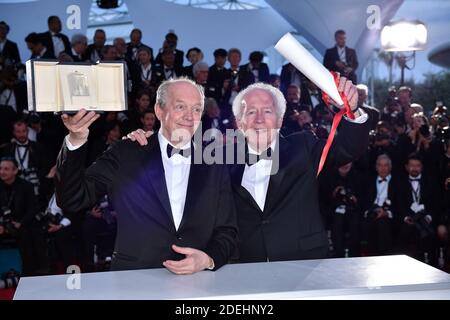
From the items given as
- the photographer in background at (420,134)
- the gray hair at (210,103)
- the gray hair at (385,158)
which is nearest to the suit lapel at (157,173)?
the gray hair at (385,158)

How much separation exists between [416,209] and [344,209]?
79 centimetres

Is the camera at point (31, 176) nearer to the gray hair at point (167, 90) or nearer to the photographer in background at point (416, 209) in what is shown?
the photographer in background at point (416, 209)

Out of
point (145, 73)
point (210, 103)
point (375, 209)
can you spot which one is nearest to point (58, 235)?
point (210, 103)

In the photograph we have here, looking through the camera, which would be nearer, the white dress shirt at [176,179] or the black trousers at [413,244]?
the white dress shirt at [176,179]

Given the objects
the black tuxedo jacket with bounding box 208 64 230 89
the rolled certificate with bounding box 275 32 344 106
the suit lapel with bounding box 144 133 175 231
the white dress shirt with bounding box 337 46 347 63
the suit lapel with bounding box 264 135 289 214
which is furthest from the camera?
the white dress shirt with bounding box 337 46 347 63

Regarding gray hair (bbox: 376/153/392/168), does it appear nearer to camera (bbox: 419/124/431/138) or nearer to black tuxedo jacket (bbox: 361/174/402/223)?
black tuxedo jacket (bbox: 361/174/402/223)

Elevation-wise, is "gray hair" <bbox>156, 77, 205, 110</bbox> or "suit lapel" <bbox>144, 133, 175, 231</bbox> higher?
"gray hair" <bbox>156, 77, 205, 110</bbox>

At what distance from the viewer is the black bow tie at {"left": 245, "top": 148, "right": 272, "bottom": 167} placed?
9.55 ft

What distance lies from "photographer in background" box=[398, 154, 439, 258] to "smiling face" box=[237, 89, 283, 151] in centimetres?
422

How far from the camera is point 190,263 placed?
1.96 metres

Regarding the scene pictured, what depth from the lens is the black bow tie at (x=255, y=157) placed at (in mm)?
2912

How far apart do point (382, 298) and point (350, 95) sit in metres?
0.97

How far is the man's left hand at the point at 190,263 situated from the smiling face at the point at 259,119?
3.29ft

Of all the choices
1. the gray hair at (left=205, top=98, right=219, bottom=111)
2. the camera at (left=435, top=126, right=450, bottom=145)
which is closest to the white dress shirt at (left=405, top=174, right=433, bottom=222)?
the camera at (left=435, top=126, right=450, bottom=145)
